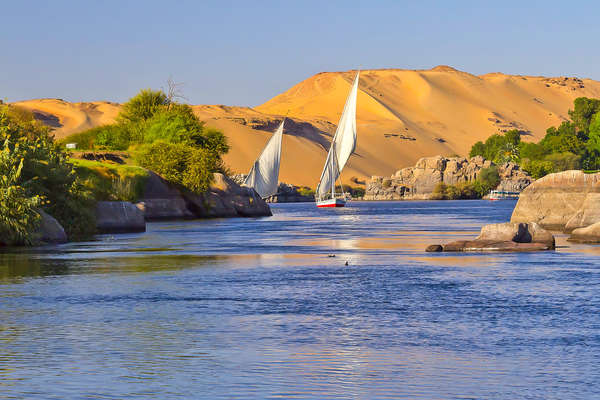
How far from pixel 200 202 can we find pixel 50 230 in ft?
121

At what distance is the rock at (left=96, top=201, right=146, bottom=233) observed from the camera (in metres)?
48.3

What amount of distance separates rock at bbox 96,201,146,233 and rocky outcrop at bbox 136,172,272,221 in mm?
13031

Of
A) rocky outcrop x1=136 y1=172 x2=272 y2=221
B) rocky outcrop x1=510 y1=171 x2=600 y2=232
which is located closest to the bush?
rocky outcrop x1=136 y1=172 x2=272 y2=221

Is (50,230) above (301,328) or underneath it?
above

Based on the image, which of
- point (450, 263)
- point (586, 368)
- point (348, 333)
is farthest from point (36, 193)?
point (586, 368)

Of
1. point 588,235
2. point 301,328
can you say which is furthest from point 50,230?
point 301,328

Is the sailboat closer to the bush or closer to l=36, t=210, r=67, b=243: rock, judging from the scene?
the bush

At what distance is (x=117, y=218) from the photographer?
4903 centimetres

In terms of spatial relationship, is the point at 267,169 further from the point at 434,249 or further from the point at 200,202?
the point at 434,249

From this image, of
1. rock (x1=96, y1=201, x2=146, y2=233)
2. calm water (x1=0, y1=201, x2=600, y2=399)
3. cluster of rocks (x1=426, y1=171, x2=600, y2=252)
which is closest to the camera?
calm water (x1=0, y1=201, x2=600, y2=399)

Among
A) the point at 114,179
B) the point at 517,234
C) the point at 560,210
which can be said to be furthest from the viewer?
the point at 114,179

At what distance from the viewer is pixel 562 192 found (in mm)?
47250

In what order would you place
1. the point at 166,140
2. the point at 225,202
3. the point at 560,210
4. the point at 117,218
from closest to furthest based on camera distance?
the point at 560,210 → the point at 117,218 → the point at 225,202 → the point at 166,140

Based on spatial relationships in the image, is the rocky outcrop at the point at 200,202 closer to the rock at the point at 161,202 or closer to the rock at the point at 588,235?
the rock at the point at 161,202
